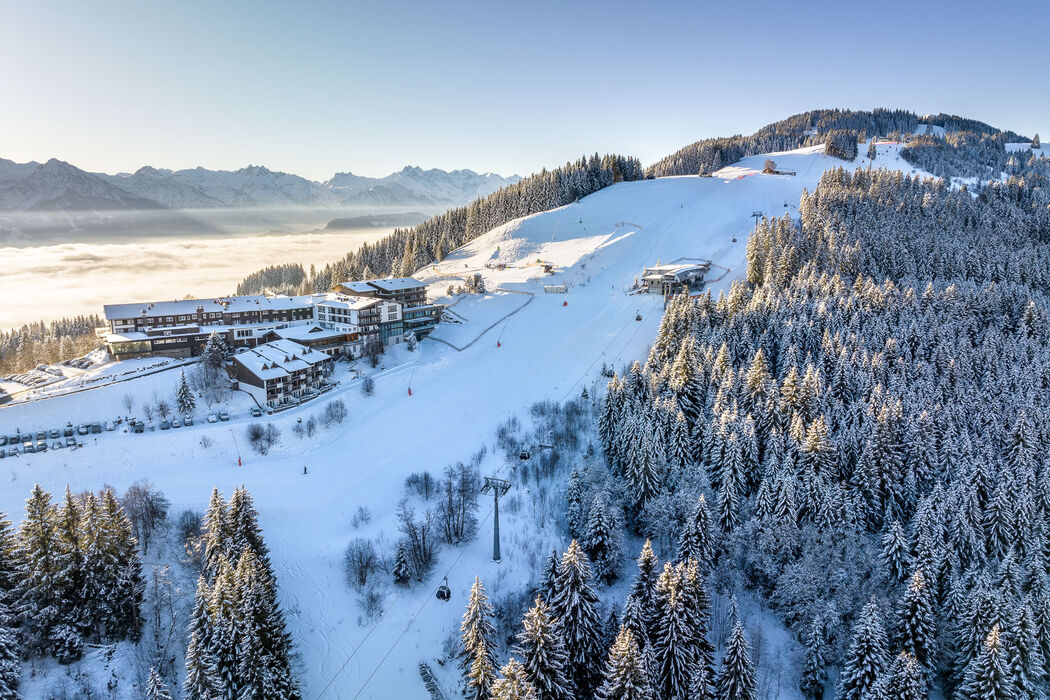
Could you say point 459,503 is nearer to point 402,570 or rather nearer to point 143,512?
point 402,570

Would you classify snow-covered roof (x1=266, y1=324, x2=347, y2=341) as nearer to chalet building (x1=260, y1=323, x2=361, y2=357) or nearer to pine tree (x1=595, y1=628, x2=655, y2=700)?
chalet building (x1=260, y1=323, x2=361, y2=357)

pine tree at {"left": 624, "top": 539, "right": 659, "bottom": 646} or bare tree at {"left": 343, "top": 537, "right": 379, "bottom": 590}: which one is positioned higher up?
pine tree at {"left": 624, "top": 539, "right": 659, "bottom": 646}

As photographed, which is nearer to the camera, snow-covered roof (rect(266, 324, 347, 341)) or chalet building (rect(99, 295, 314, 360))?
chalet building (rect(99, 295, 314, 360))

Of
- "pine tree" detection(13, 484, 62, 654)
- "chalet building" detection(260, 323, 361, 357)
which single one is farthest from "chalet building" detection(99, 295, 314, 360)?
"pine tree" detection(13, 484, 62, 654)

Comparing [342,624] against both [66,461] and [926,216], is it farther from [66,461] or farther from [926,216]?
[926,216]

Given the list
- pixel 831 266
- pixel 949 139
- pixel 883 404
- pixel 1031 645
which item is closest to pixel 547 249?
pixel 831 266
